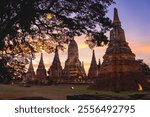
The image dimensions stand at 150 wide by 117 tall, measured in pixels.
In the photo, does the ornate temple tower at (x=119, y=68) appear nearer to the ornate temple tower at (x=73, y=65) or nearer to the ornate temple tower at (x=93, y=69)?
the ornate temple tower at (x=73, y=65)

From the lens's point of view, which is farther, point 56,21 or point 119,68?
point 119,68

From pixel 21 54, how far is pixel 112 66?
31406mm

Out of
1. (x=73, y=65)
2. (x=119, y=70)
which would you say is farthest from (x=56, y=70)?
(x=119, y=70)

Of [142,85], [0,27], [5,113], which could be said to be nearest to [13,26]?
[0,27]

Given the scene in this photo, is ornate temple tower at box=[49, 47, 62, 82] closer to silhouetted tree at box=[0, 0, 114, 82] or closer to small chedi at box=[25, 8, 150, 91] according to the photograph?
small chedi at box=[25, 8, 150, 91]

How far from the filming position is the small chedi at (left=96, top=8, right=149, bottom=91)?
142 feet

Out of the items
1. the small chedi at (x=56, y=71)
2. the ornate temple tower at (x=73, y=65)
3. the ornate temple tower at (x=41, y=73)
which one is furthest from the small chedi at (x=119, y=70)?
the ornate temple tower at (x=41, y=73)

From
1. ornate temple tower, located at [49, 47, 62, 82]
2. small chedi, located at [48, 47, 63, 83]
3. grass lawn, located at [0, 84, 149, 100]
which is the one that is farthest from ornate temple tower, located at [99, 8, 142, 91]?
ornate temple tower, located at [49, 47, 62, 82]

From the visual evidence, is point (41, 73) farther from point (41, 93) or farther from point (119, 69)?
point (41, 93)

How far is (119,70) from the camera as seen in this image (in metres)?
45.1

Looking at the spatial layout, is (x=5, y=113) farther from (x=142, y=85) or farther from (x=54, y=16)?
(x=142, y=85)

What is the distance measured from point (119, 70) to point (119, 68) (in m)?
0.35

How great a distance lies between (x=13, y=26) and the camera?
13.3 metres

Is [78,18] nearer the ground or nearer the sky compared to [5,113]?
nearer the sky
